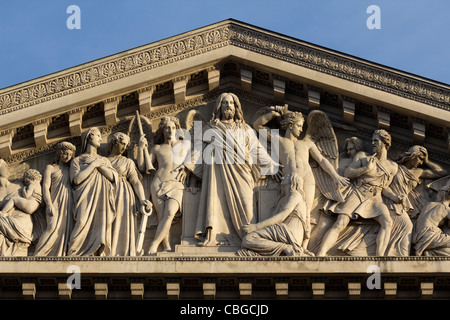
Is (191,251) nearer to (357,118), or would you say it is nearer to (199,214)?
(199,214)

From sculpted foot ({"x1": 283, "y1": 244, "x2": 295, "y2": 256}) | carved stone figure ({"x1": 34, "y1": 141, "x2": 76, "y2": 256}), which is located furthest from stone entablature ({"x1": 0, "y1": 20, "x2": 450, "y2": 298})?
sculpted foot ({"x1": 283, "y1": 244, "x2": 295, "y2": 256})

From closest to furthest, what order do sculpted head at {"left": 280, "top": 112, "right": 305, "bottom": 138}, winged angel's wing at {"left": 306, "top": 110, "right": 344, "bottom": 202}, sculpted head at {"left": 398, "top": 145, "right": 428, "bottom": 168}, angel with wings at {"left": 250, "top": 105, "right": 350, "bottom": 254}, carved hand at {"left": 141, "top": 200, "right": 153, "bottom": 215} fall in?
carved hand at {"left": 141, "top": 200, "right": 153, "bottom": 215} → angel with wings at {"left": 250, "top": 105, "right": 350, "bottom": 254} → winged angel's wing at {"left": 306, "top": 110, "right": 344, "bottom": 202} → sculpted head at {"left": 398, "top": 145, "right": 428, "bottom": 168} → sculpted head at {"left": 280, "top": 112, "right": 305, "bottom": 138}

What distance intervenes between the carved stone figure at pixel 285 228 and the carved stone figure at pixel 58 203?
3.22 meters

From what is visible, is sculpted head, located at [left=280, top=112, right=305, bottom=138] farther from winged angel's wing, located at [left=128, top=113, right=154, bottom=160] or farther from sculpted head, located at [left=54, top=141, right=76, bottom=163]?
sculpted head, located at [left=54, top=141, right=76, bottom=163]

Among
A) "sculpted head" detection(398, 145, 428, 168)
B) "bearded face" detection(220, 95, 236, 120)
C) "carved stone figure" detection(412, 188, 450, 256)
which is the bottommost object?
"carved stone figure" detection(412, 188, 450, 256)

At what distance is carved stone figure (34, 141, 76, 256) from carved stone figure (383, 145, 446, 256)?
5702 mm

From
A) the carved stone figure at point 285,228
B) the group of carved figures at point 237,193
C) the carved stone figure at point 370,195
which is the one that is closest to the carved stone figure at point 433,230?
the group of carved figures at point 237,193

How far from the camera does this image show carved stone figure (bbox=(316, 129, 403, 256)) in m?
26.4

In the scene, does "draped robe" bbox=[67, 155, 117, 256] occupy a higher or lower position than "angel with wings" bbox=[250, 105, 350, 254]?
lower

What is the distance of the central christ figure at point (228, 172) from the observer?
86.4ft

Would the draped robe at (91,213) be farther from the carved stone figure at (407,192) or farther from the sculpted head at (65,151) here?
the carved stone figure at (407,192)

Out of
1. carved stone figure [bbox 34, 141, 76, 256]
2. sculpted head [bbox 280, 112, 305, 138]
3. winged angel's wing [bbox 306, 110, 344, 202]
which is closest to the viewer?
carved stone figure [bbox 34, 141, 76, 256]

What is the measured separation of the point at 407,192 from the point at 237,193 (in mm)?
3111

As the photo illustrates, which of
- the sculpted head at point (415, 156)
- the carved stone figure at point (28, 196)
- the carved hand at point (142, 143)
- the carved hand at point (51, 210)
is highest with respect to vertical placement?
the carved hand at point (142, 143)
